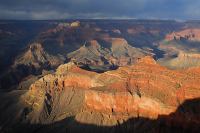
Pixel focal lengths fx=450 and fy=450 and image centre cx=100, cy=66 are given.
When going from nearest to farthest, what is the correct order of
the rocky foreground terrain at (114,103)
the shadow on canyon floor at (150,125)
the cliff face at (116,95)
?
the shadow on canyon floor at (150,125) < the rocky foreground terrain at (114,103) < the cliff face at (116,95)

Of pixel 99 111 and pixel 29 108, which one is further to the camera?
pixel 29 108

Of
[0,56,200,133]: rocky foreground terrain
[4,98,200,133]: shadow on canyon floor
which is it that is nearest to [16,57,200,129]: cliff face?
[0,56,200,133]: rocky foreground terrain

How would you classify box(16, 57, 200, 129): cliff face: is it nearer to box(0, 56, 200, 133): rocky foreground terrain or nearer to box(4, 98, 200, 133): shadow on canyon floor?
box(0, 56, 200, 133): rocky foreground terrain

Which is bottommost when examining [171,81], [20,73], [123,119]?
[20,73]

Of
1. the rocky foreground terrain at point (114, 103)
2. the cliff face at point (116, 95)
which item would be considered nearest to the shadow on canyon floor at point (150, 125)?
the rocky foreground terrain at point (114, 103)

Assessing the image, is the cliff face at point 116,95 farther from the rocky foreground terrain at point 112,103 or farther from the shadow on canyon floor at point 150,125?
the shadow on canyon floor at point 150,125

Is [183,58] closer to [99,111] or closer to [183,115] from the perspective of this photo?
[99,111]

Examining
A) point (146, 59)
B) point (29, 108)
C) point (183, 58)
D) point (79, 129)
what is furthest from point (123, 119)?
point (183, 58)

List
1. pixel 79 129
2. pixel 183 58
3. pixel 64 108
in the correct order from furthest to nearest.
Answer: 1. pixel 183 58
2. pixel 64 108
3. pixel 79 129
